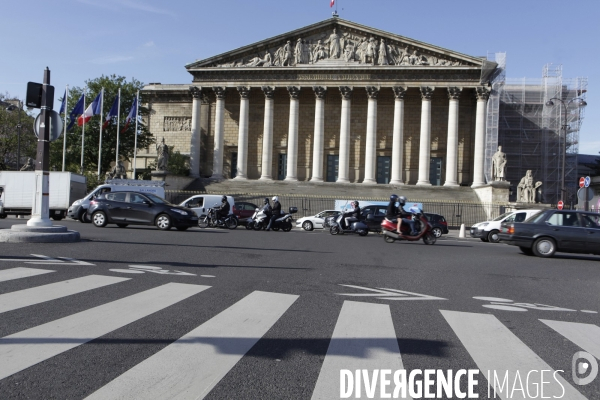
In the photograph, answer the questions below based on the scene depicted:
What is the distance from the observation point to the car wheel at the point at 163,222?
2086cm

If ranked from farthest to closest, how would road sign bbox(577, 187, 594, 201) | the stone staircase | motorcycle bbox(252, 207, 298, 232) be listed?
1. the stone staircase
2. road sign bbox(577, 187, 594, 201)
3. motorcycle bbox(252, 207, 298, 232)

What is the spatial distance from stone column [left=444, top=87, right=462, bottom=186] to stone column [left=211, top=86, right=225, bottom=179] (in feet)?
62.2

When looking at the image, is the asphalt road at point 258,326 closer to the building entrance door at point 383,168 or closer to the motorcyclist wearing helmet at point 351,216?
the motorcyclist wearing helmet at point 351,216

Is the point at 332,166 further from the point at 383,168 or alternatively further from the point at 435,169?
the point at 435,169

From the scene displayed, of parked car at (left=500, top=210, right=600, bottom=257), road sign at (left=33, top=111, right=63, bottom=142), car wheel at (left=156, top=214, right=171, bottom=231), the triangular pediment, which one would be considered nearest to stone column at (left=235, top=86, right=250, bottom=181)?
the triangular pediment

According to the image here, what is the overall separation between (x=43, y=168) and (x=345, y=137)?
35542 millimetres

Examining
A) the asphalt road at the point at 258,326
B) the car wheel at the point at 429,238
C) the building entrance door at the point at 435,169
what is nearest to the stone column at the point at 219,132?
the building entrance door at the point at 435,169

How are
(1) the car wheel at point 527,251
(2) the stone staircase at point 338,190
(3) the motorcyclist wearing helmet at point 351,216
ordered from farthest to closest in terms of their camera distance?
(2) the stone staircase at point 338,190 < (3) the motorcyclist wearing helmet at point 351,216 < (1) the car wheel at point 527,251

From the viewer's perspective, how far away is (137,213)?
69.2 feet

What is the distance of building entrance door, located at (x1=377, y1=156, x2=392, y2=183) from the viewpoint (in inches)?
1978

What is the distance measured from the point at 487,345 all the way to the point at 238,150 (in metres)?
44.7

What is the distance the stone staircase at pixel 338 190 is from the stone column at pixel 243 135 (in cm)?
153

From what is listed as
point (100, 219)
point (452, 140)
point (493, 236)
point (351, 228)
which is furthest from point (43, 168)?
point (452, 140)

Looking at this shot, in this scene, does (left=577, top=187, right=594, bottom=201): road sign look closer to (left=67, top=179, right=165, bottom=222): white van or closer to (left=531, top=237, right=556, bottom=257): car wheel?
(left=531, top=237, right=556, bottom=257): car wheel
